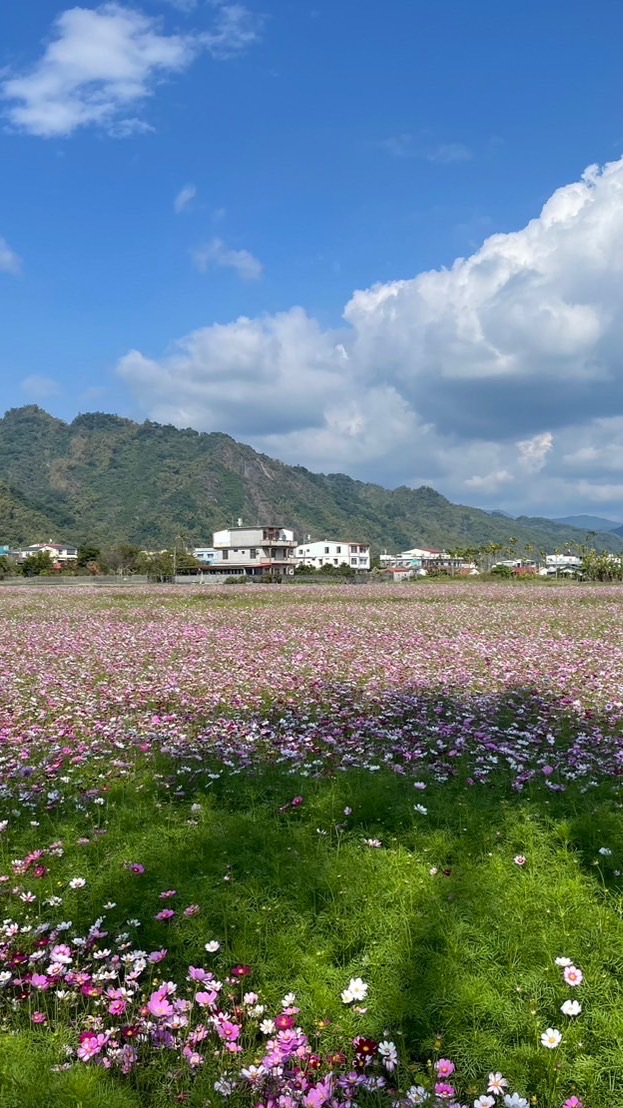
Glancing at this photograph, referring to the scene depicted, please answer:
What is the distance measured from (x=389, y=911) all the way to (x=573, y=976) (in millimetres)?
1067

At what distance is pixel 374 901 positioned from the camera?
4086mm

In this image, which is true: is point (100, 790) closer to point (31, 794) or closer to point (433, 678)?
point (31, 794)

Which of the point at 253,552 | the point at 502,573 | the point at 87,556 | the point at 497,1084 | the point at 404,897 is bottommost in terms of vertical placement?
the point at 502,573

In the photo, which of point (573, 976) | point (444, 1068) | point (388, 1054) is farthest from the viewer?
point (573, 976)

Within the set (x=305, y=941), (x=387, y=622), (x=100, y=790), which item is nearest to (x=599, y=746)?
(x=305, y=941)

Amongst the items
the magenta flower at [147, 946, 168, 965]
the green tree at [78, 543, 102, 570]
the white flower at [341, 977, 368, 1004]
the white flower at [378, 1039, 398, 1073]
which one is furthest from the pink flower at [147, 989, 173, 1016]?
the green tree at [78, 543, 102, 570]

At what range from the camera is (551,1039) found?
2.95 metres

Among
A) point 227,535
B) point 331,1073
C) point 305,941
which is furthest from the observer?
point 227,535

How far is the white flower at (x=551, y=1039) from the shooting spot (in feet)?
9.61

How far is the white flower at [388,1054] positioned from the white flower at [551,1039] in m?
0.66

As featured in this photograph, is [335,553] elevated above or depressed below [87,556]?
above

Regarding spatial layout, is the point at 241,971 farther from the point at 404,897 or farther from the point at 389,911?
the point at 404,897

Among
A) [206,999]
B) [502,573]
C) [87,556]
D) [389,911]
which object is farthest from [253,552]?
[206,999]

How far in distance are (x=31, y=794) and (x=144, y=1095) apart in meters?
3.86
